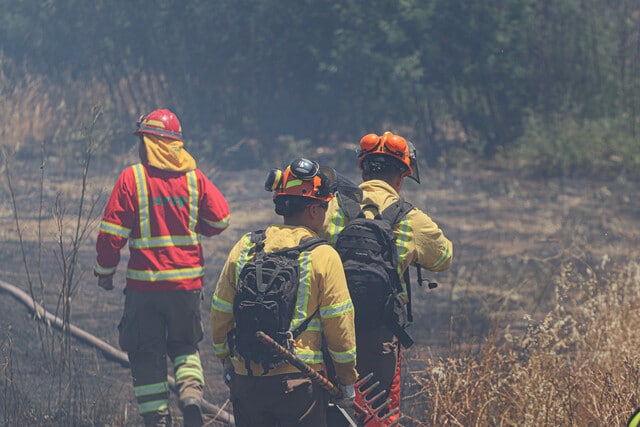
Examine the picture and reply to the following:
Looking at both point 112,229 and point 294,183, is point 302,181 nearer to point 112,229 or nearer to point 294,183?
point 294,183

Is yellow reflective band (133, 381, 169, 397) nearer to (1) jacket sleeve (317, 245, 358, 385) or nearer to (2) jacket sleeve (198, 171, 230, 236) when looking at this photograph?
(2) jacket sleeve (198, 171, 230, 236)

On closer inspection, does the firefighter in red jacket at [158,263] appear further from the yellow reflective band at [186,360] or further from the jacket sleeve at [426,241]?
the jacket sleeve at [426,241]

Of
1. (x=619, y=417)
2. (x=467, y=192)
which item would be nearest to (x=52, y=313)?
(x=619, y=417)

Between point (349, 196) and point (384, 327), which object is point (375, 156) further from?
point (384, 327)

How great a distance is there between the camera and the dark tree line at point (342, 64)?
15289 mm

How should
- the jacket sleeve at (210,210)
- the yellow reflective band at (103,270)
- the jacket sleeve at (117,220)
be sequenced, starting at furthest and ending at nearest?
the jacket sleeve at (210,210)
the yellow reflective band at (103,270)
the jacket sleeve at (117,220)

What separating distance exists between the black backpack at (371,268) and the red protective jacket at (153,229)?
1517 mm

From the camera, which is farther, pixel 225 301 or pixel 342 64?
pixel 342 64

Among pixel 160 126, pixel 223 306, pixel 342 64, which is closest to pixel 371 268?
pixel 223 306

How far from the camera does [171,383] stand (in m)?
6.21

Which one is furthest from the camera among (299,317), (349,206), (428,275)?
(428,275)

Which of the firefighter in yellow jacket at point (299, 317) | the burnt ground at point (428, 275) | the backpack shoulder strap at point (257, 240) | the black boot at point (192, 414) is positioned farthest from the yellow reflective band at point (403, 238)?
the black boot at point (192, 414)

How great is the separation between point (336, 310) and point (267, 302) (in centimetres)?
30

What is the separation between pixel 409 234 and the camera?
4.46 meters
